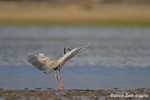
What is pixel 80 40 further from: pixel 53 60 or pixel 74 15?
pixel 53 60

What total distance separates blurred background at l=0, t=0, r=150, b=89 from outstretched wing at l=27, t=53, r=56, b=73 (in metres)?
0.67

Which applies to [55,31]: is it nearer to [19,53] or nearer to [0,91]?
[19,53]

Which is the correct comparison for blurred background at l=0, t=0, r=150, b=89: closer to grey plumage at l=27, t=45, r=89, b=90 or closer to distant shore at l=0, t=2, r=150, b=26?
distant shore at l=0, t=2, r=150, b=26

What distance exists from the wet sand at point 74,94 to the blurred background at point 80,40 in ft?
3.60

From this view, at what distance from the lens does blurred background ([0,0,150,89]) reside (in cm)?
1917

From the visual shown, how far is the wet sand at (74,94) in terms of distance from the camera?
15.3 metres

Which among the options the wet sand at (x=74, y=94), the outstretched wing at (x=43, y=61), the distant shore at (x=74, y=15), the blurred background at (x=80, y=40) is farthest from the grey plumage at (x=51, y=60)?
the distant shore at (x=74, y=15)

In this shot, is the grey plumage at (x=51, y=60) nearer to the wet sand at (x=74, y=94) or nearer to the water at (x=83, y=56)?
the wet sand at (x=74, y=94)

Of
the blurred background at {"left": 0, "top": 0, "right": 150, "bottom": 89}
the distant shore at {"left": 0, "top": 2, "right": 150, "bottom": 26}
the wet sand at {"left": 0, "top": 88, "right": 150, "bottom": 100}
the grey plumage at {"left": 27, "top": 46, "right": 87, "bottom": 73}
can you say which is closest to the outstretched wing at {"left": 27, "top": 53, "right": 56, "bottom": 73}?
the grey plumage at {"left": 27, "top": 46, "right": 87, "bottom": 73}

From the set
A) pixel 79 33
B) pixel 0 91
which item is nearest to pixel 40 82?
pixel 0 91

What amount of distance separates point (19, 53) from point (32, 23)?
16.6 metres

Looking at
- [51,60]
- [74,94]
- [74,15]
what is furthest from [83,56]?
[74,15]

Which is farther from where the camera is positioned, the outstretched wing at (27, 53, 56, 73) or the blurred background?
the blurred background

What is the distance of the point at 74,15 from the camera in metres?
41.8
